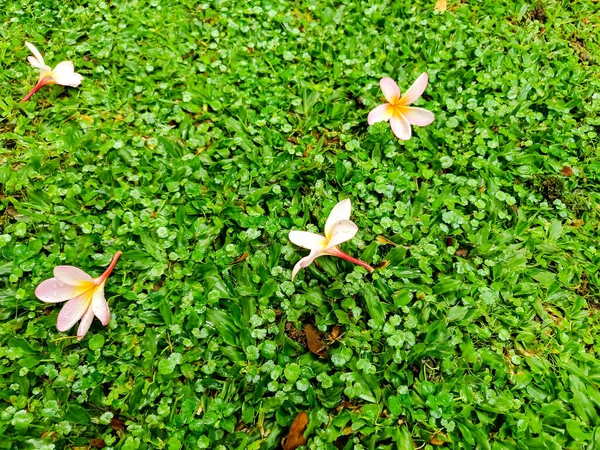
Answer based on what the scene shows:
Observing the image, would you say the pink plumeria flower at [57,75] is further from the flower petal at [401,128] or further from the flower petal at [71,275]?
the flower petal at [401,128]

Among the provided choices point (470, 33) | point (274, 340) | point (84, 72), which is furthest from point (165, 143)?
point (470, 33)

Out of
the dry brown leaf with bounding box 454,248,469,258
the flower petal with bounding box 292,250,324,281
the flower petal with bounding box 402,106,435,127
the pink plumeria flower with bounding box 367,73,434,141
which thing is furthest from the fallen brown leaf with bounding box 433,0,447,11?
the flower petal with bounding box 292,250,324,281

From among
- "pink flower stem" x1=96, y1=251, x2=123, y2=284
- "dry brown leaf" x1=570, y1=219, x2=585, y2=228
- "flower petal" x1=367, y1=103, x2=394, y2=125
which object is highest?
"flower petal" x1=367, y1=103, x2=394, y2=125

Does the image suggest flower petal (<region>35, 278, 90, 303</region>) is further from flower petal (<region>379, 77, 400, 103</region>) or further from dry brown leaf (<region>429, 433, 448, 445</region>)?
flower petal (<region>379, 77, 400, 103</region>)

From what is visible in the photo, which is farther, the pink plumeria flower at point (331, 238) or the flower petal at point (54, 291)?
the pink plumeria flower at point (331, 238)

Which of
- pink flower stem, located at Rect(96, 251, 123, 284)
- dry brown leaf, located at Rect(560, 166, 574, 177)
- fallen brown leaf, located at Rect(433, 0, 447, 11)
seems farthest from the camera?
fallen brown leaf, located at Rect(433, 0, 447, 11)

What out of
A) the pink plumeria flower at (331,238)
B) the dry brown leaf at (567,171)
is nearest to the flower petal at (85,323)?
the pink plumeria flower at (331,238)

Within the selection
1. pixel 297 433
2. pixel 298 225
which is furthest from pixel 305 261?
pixel 297 433
